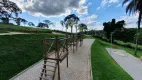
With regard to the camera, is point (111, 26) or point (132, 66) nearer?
point (132, 66)

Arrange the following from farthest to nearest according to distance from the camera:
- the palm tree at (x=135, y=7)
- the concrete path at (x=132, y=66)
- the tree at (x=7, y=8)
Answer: the tree at (x=7, y=8), the palm tree at (x=135, y=7), the concrete path at (x=132, y=66)

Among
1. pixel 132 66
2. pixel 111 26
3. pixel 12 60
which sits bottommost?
pixel 132 66

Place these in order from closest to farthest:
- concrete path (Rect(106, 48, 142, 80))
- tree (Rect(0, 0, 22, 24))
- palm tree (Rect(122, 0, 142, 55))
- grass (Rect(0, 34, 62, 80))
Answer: grass (Rect(0, 34, 62, 80))
concrete path (Rect(106, 48, 142, 80))
palm tree (Rect(122, 0, 142, 55))
tree (Rect(0, 0, 22, 24))

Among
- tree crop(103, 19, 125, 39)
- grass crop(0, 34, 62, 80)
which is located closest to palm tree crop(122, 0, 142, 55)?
grass crop(0, 34, 62, 80)

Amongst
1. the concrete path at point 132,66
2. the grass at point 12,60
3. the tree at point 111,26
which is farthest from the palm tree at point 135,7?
the tree at point 111,26

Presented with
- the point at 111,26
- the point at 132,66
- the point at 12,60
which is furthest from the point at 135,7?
the point at 111,26

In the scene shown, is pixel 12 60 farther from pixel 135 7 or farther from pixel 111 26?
pixel 111 26

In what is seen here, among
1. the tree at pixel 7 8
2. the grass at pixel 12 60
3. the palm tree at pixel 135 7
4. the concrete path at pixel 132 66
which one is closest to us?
the grass at pixel 12 60

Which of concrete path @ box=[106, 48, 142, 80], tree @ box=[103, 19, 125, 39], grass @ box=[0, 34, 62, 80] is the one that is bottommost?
concrete path @ box=[106, 48, 142, 80]

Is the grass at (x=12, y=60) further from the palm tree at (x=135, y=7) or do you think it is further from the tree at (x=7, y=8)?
the tree at (x=7, y=8)

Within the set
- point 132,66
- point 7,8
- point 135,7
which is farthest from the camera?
point 7,8

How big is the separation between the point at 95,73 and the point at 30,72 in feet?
12.4

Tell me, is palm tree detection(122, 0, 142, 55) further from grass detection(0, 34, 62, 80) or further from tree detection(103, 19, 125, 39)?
tree detection(103, 19, 125, 39)

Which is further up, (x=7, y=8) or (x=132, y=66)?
(x=7, y=8)
